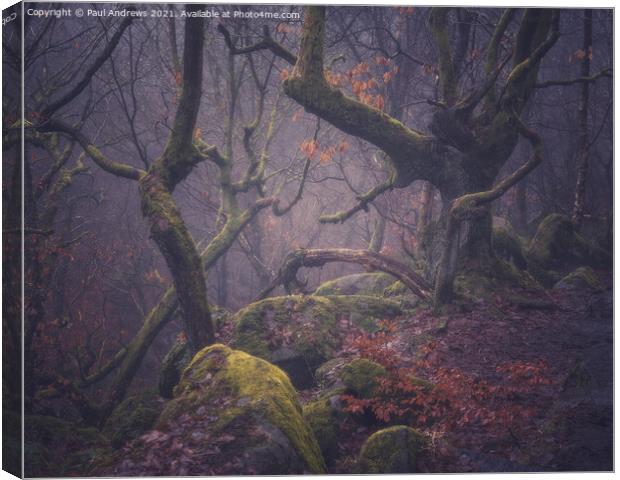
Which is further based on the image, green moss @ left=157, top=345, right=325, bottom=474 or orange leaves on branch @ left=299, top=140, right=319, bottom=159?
orange leaves on branch @ left=299, top=140, right=319, bottom=159

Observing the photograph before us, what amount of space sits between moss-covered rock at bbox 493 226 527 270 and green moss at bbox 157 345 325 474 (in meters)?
5.38

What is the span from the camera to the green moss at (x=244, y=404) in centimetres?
541

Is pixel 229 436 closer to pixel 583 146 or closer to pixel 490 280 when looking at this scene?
pixel 490 280

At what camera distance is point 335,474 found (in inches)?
247

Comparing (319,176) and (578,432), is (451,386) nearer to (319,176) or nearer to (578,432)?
(578,432)

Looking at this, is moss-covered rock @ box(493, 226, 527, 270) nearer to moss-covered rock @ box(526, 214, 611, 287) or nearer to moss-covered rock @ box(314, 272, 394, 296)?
moss-covered rock @ box(526, 214, 611, 287)

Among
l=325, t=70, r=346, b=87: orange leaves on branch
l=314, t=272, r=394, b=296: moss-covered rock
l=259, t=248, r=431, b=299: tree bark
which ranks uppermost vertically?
l=325, t=70, r=346, b=87: orange leaves on branch

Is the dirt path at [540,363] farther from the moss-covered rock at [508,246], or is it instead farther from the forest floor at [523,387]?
the moss-covered rock at [508,246]

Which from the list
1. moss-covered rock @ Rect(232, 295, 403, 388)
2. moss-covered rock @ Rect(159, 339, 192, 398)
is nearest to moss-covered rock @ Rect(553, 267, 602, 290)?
moss-covered rock @ Rect(232, 295, 403, 388)

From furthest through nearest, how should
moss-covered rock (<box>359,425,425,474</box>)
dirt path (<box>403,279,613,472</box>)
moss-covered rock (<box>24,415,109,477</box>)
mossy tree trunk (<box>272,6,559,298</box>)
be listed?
1. mossy tree trunk (<box>272,6,559,298</box>)
2. moss-covered rock (<box>24,415,109,477</box>)
3. dirt path (<box>403,279,613,472</box>)
4. moss-covered rock (<box>359,425,425,474</box>)

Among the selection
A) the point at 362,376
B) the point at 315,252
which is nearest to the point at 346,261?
the point at 315,252

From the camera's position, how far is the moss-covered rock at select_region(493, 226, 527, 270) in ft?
31.7

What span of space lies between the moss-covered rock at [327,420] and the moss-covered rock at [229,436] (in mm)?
400

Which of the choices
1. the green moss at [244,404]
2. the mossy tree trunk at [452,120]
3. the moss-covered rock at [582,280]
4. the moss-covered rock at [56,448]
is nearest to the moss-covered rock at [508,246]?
the mossy tree trunk at [452,120]
